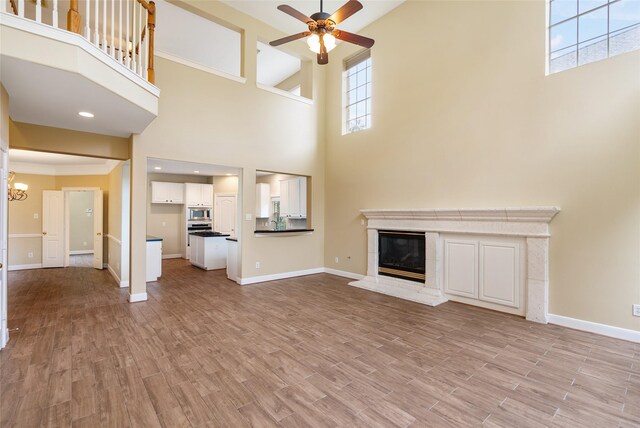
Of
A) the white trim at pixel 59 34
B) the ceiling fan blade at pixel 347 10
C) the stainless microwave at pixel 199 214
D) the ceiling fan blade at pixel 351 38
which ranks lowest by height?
the stainless microwave at pixel 199 214

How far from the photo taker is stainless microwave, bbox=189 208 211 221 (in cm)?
927

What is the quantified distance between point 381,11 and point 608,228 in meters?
5.17

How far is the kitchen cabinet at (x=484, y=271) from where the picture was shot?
Answer: 4.02m

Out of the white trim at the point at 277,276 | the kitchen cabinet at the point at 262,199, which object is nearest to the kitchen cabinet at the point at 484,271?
the white trim at the point at 277,276

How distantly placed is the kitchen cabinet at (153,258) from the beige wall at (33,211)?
2.68 meters

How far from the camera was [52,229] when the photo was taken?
7.63m

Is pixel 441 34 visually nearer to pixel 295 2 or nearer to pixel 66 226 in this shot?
pixel 295 2

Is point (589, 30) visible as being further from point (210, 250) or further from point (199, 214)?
point (199, 214)

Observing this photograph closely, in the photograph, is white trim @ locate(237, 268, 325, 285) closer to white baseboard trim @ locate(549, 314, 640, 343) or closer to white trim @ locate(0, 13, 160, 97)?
white trim @ locate(0, 13, 160, 97)

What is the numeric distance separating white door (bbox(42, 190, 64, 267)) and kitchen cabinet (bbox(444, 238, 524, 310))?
9.29m

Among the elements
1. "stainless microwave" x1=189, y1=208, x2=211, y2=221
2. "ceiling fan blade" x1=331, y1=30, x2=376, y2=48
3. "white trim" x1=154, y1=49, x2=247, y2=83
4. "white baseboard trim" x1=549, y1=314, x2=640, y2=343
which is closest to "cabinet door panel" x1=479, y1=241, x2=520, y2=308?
"white baseboard trim" x1=549, y1=314, x2=640, y2=343

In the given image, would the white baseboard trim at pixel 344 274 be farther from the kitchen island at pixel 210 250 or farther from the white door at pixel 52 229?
the white door at pixel 52 229

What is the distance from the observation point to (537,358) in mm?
2834

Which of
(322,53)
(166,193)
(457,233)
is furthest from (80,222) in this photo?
(457,233)
